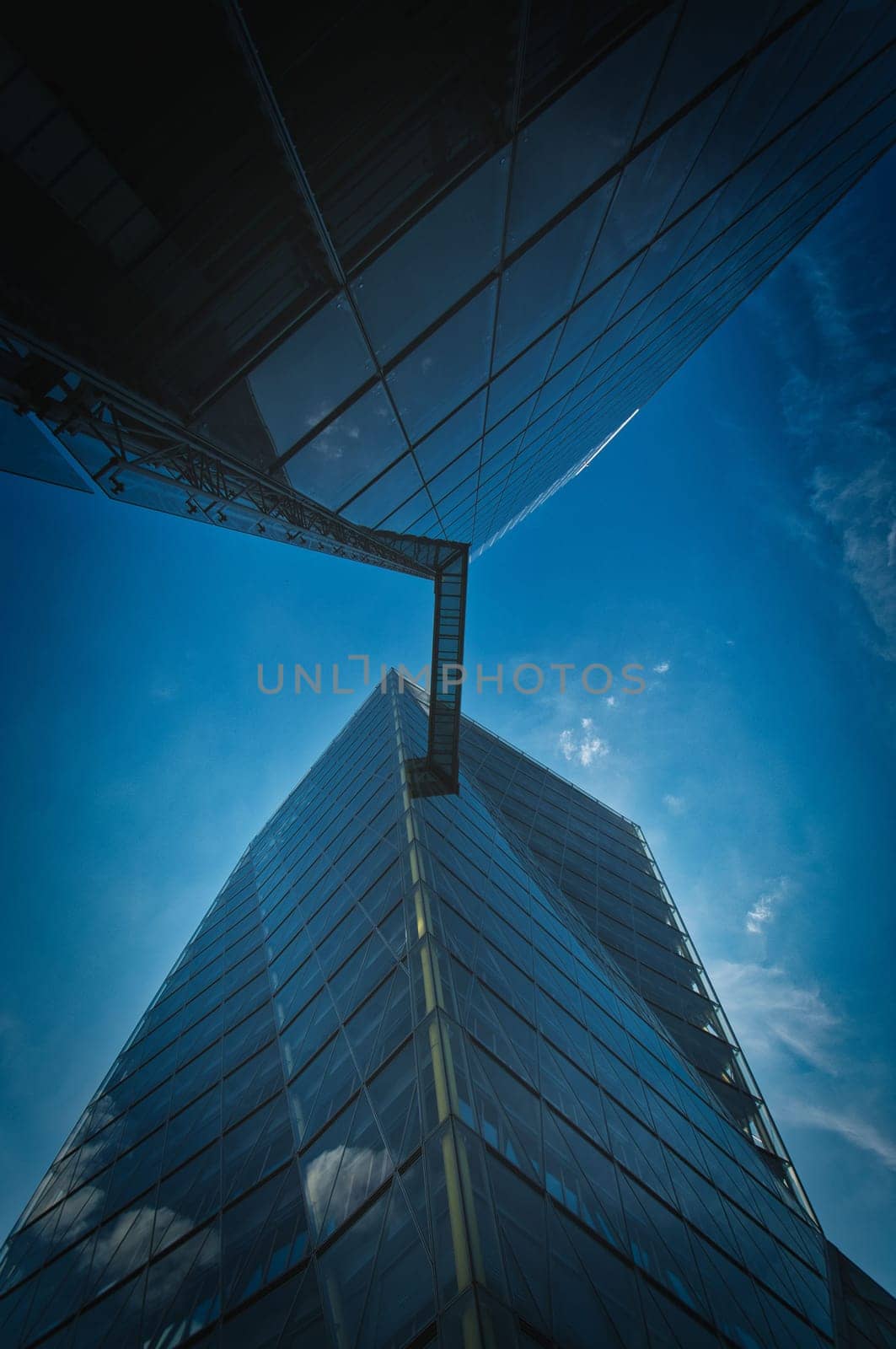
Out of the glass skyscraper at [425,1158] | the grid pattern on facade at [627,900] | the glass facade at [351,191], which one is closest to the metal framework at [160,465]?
the glass facade at [351,191]

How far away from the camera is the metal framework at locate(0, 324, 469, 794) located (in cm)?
396

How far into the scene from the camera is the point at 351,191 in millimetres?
4090

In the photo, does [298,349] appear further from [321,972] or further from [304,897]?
[304,897]

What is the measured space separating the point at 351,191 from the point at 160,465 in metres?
3.43

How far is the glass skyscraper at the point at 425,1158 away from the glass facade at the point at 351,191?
270 inches

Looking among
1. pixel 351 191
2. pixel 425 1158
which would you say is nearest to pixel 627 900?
pixel 425 1158

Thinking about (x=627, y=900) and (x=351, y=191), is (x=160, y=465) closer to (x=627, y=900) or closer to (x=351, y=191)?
(x=351, y=191)

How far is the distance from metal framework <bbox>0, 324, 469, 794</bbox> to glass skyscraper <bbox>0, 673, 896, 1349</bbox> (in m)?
5.39

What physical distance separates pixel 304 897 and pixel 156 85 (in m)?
15.6

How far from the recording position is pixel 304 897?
1493 centimetres

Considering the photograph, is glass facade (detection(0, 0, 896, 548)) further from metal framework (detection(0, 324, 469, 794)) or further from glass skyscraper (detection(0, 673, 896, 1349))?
glass skyscraper (detection(0, 673, 896, 1349))

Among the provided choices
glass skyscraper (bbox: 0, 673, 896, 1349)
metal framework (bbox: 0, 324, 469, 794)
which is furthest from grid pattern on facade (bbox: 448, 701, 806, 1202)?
metal framework (bbox: 0, 324, 469, 794)

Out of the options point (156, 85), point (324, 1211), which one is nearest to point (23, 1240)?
point (324, 1211)

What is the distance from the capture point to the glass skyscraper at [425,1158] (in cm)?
445
